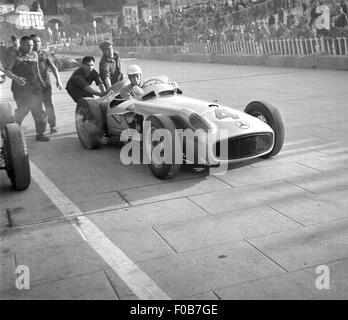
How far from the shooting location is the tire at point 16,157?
5141 mm

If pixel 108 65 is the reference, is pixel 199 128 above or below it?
below

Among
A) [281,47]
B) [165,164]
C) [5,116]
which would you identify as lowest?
[165,164]

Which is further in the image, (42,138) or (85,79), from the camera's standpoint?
(85,79)

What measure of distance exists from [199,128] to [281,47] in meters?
14.9

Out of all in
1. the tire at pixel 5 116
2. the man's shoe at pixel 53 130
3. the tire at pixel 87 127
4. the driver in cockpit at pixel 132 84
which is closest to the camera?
the tire at pixel 5 116

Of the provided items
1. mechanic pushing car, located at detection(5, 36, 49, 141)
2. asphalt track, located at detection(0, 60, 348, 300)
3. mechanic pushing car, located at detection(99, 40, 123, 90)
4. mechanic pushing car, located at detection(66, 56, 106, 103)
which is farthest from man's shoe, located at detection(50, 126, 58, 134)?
asphalt track, located at detection(0, 60, 348, 300)

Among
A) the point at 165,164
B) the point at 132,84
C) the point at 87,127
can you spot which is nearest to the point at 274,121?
the point at 165,164

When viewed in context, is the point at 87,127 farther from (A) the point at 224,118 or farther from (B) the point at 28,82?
(A) the point at 224,118

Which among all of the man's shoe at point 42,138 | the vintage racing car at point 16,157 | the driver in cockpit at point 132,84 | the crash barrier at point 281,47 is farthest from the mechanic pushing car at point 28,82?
the crash barrier at point 281,47

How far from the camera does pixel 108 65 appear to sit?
28.4 ft

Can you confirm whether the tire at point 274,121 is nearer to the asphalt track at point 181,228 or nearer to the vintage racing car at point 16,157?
the asphalt track at point 181,228

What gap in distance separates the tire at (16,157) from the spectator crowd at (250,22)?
13330mm
